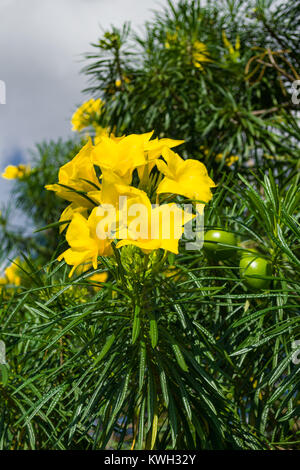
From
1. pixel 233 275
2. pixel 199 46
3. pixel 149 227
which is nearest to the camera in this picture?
pixel 149 227

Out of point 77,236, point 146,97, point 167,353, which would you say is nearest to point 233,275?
point 167,353

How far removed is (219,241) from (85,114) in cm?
125

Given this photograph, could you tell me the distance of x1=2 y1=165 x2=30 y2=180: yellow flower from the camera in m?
1.99

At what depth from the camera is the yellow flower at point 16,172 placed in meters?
1.99

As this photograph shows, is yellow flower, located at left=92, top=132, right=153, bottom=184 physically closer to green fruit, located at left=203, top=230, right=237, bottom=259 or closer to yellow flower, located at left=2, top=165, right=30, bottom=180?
green fruit, located at left=203, top=230, right=237, bottom=259

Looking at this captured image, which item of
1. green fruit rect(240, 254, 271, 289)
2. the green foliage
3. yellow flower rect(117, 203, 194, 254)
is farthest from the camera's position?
the green foliage

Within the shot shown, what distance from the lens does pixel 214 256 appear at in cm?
59

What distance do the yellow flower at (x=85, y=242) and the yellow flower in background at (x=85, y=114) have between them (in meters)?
1.13

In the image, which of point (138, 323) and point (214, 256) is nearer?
point (138, 323)

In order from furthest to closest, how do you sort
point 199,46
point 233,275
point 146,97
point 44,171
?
1. point 44,171
2. point 199,46
3. point 146,97
4. point 233,275

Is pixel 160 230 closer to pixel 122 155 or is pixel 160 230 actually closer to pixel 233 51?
pixel 122 155

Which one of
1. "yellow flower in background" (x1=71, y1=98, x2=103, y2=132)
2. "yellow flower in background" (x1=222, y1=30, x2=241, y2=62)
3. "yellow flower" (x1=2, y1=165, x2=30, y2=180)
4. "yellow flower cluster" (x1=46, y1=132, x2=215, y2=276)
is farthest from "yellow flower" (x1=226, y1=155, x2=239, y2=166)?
"yellow flower" (x1=2, y1=165, x2=30, y2=180)
